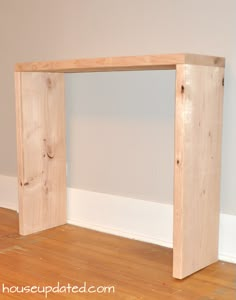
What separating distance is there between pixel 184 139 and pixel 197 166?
0.47ft

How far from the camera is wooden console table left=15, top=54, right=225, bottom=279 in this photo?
5.47 feet

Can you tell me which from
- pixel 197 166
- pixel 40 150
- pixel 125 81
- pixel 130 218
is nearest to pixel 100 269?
pixel 130 218

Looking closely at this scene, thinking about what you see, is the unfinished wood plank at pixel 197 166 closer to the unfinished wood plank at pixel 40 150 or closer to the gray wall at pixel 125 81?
the gray wall at pixel 125 81

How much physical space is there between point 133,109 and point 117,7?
1.61 feet

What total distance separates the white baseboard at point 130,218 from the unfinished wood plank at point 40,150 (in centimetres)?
9

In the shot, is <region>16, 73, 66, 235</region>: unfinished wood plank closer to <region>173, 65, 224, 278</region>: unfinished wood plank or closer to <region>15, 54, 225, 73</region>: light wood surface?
<region>15, 54, 225, 73</region>: light wood surface

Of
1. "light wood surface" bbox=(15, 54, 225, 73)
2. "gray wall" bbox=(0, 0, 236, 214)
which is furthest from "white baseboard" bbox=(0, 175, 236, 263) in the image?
"light wood surface" bbox=(15, 54, 225, 73)

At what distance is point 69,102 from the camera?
8.06 feet

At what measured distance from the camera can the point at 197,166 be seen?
1.74 metres

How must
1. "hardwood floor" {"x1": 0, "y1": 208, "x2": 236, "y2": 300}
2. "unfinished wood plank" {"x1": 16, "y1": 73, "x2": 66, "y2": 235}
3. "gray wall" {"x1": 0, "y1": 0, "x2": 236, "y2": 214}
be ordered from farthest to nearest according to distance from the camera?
1. "unfinished wood plank" {"x1": 16, "y1": 73, "x2": 66, "y2": 235}
2. "gray wall" {"x1": 0, "y1": 0, "x2": 236, "y2": 214}
3. "hardwood floor" {"x1": 0, "y1": 208, "x2": 236, "y2": 300}

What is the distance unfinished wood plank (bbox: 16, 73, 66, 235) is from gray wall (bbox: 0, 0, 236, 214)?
110 mm

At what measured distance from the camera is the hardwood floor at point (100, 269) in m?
1.62

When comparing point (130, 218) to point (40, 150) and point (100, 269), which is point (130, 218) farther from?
point (40, 150)

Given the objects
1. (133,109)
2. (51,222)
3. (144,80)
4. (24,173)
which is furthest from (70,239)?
(144,80)
